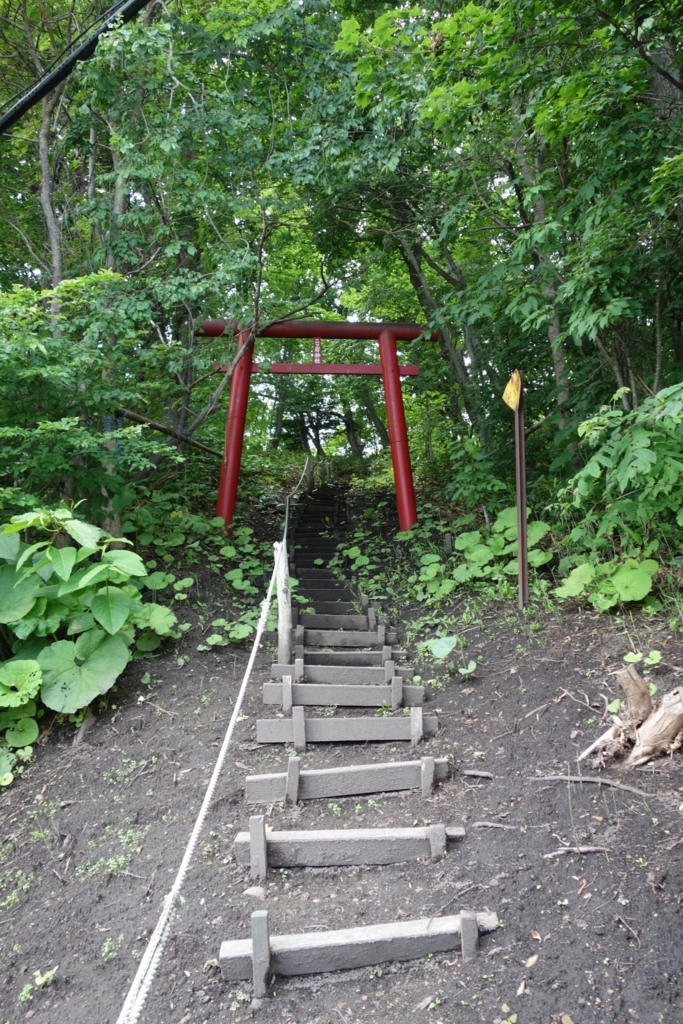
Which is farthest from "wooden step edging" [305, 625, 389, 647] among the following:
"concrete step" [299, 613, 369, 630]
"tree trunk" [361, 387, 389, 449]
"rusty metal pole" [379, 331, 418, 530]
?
"tree trunk" [361, 387, 389, 449]

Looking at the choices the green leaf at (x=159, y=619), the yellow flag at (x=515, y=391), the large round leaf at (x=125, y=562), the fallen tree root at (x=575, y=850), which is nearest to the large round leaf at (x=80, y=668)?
the green leaf at (x=159, y=619)

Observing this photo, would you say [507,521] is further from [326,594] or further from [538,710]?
[538,710]

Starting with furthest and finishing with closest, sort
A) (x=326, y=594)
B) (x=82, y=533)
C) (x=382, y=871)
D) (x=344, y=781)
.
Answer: (x=326, y=594)
(x=82, y=533)
(x=344, y=781)
(x=382, y=871)

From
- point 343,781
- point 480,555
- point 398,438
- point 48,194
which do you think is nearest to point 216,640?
point 343,781

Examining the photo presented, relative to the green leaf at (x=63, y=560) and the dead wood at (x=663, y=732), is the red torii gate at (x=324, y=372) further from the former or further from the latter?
the dead wood at (x=663, y=732)

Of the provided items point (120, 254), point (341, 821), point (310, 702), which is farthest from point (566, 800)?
point (120, 254)

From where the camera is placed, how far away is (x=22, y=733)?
183 inches

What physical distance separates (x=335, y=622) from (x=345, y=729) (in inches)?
87.1

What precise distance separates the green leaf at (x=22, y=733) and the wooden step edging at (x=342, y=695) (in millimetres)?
1651

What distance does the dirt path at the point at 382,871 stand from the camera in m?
2.72

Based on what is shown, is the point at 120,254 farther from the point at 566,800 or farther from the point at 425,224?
the point at 566,800

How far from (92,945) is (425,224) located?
8.52 m

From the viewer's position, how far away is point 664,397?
163 inches

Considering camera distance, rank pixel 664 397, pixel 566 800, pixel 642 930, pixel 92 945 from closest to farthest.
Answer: pixel 642 930
pixel 92 945
pixel 566 800
pixel 664 397
